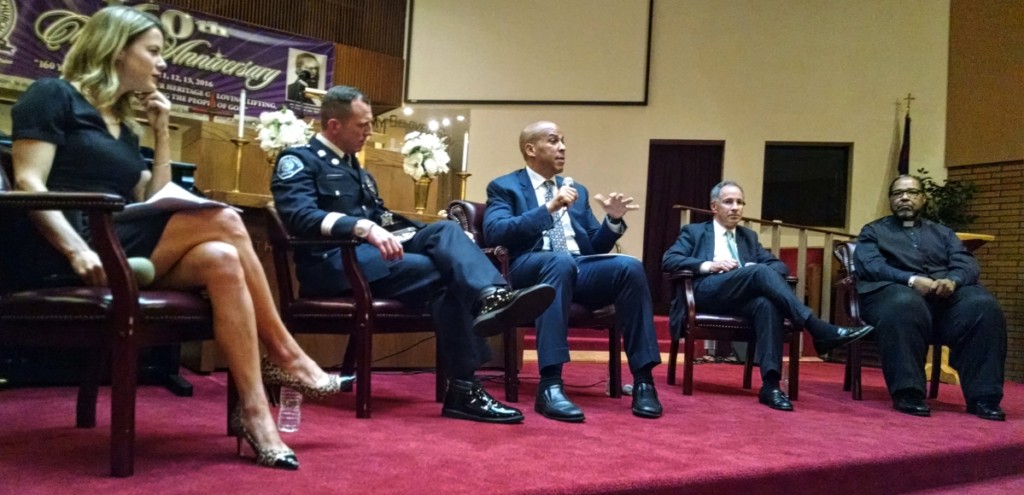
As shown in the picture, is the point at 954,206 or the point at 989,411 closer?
the point at 989,411

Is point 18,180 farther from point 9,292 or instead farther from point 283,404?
point 283,404

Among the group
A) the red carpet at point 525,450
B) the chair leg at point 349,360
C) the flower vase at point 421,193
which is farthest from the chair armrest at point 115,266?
the flower vase at point 421,193

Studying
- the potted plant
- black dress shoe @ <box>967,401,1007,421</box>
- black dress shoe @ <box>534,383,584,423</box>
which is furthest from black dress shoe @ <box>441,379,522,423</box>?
the potted plant

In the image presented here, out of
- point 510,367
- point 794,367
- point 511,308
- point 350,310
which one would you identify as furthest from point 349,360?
point 794,367

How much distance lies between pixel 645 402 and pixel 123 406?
157 cm

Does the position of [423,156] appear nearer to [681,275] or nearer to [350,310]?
[681,275]

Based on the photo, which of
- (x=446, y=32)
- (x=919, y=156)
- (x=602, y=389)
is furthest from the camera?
(x=446, y=32)

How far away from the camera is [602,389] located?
10.5 feet

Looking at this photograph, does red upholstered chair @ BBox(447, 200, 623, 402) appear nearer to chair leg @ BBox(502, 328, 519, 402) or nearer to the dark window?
chair leg @ BBox(502, 328, 519, 402)

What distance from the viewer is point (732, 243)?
3.55 m

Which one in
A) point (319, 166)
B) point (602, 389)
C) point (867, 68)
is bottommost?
point (602, 389)

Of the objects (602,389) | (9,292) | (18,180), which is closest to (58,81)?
(18,180)

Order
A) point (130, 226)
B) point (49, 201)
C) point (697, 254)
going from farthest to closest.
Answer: point (697, 254), point (130, 226), point (49, 201)

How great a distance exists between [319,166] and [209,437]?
2.94 ft
